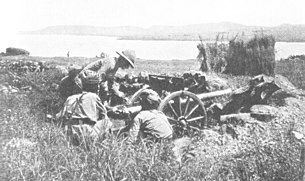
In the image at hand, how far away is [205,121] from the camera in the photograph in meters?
8.90

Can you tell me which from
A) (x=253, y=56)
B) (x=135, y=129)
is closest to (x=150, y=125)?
(x=135, y=129)

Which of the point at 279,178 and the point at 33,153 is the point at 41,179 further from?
the point at 279,178

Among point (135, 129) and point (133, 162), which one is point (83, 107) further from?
point (133, 162)

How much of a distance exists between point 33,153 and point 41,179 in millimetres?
693

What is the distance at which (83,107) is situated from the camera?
250 inches

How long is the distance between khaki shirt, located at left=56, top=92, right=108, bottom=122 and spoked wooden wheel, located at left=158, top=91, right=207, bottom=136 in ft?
6.24

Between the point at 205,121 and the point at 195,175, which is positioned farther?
the point at 205,121

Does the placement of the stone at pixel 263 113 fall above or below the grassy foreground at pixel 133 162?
below

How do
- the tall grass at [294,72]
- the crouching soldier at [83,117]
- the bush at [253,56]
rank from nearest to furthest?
the crouching soldier at [83,117]
the tall grass at [294,72]
the bush at [253,56]

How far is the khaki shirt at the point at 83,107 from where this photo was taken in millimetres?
6359

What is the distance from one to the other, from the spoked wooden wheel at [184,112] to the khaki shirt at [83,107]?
1902mm

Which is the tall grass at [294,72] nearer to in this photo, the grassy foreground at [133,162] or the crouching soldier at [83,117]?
the grassy foreground at [133,162]

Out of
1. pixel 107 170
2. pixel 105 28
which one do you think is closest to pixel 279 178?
pixel 107 170

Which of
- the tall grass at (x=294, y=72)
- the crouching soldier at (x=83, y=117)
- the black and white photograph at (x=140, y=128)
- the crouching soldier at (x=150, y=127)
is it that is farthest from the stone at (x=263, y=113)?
the tall grass at (x=294, y=72)
